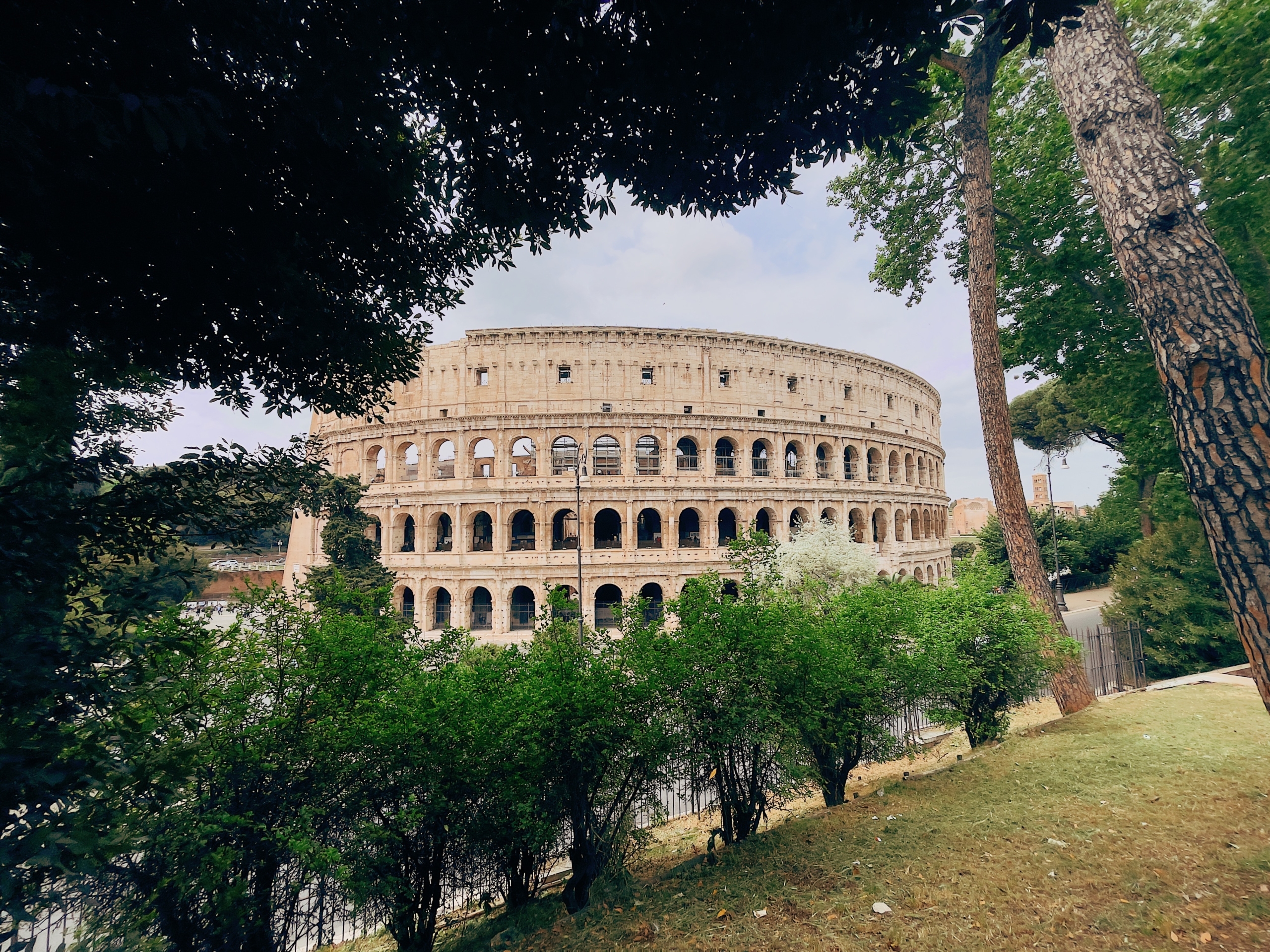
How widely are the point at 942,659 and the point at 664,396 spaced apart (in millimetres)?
19100

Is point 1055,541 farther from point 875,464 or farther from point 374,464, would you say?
point 374,464

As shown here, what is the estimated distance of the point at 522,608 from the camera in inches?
918

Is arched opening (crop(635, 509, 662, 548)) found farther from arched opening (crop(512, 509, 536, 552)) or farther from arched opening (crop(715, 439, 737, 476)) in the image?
arched opening (crop(512, 509, 536, 552))

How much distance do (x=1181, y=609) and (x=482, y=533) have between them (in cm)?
2763

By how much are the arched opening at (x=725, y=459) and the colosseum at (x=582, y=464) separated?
5.2 inches

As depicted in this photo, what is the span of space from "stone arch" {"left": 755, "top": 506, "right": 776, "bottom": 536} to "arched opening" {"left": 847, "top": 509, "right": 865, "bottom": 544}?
539 cm

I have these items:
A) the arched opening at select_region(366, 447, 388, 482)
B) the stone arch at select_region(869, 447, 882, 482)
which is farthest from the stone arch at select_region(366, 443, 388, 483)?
the stone arch at select_region(869, 447, 882, 482)

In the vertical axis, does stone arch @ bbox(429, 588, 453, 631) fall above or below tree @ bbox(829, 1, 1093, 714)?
below

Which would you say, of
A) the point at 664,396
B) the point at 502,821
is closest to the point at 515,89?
the point at 502,821

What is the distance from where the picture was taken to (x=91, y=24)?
8.13 feet

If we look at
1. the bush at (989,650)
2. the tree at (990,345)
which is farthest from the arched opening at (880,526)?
the bush at (989,650)

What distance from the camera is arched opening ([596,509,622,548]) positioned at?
24938 millimetres

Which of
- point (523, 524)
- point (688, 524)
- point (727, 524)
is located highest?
point (523, 524)

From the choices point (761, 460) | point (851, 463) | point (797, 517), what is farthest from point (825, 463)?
point (761, 460)
